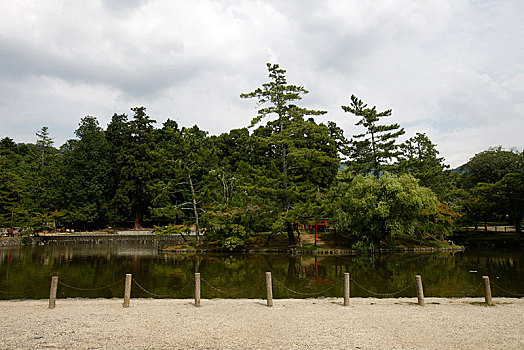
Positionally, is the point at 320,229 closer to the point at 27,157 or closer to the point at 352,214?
the point at 352,214

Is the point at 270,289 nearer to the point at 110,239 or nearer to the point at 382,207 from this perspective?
the point at 382,207

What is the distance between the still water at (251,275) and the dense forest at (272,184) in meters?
4.00

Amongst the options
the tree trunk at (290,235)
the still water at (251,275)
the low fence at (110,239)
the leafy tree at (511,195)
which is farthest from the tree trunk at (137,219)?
the leafy tree at (511,195)

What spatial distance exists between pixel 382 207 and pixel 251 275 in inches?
469

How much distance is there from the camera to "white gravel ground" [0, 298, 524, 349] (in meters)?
7.46

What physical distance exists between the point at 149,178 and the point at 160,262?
23.4 m

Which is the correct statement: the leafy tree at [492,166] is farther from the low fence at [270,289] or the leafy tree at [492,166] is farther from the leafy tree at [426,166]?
the low fence at [270,289]

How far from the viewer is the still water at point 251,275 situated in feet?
46.2

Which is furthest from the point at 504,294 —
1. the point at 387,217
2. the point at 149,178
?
the point at 149,178

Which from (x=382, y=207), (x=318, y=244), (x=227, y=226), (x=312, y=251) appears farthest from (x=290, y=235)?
(x=382, y=207)

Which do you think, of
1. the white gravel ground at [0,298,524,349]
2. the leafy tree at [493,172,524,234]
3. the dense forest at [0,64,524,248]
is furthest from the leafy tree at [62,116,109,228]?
the leafy tree at [493,172,524,234]

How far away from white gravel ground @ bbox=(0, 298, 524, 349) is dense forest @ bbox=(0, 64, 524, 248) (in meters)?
16.2

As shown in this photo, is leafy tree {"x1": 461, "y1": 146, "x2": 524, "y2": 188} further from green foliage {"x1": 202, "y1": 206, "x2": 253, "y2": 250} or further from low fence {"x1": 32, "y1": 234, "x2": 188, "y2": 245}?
low fence {"x1": 32, "y1": 234, "x2": 188, "y2": 245}

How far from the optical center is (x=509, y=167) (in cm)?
4612
